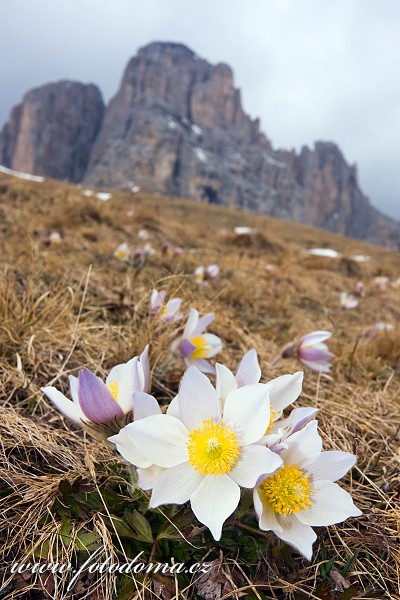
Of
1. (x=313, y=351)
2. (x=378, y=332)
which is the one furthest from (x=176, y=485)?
(x=378, y=332)

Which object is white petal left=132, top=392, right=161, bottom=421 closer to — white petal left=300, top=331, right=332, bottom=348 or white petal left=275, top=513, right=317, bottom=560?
white petal left=275, top=513, right=317, bottom=560

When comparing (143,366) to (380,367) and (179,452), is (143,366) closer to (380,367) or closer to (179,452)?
(179,452)

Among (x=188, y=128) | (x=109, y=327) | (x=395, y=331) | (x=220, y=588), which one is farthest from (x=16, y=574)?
(x=188, y=128)

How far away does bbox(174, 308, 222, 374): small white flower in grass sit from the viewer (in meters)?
1.11

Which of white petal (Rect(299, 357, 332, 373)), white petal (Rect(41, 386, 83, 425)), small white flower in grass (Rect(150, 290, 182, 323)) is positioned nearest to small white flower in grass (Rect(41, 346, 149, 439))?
white petal (Rect(41, 386, 83, 425))

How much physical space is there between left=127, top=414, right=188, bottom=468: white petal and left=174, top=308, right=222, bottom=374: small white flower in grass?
471mm

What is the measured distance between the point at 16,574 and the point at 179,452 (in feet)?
1.20

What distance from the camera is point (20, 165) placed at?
71.1m

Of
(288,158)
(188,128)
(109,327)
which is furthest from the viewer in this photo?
(288,158)

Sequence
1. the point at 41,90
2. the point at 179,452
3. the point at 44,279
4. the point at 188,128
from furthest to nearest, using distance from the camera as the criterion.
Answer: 1. the point at 41,90
2. the point at 188,128
3. the point at 44,279
4. the point at 179,452

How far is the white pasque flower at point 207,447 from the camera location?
0.58m

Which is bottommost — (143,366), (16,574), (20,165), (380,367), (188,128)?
(16,574)

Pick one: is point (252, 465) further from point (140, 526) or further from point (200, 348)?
point (200, 348)

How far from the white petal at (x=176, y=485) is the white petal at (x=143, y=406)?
0.30 ft
